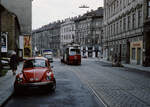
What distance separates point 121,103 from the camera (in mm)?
8492

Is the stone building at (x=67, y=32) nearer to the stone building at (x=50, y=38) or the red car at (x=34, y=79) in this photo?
the stone building at (x=50, y=38)

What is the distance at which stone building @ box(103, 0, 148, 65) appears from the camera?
3442 cm

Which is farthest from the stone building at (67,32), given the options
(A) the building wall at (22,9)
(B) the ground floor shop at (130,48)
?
(B) the ground floor shop at (130,48)

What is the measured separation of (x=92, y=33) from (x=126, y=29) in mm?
43395

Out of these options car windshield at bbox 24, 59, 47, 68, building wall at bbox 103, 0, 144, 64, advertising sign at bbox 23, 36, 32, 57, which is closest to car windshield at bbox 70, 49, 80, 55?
building wall at bbox 103, 0, 144, 64

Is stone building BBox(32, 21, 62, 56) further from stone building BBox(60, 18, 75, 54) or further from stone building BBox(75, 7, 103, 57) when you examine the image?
stone building BBox(75, 7, 103, 57)

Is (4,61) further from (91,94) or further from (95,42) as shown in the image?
(95,42)

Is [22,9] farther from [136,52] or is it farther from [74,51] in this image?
[136,52]

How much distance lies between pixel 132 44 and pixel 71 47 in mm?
9533

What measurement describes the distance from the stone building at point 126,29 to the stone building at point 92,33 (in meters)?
24.1

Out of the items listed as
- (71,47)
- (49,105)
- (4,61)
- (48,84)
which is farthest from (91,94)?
(71,47)

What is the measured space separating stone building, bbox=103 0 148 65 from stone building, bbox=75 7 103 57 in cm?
2410

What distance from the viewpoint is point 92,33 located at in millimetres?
84875

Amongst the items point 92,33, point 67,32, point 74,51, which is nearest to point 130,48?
point 74,51
